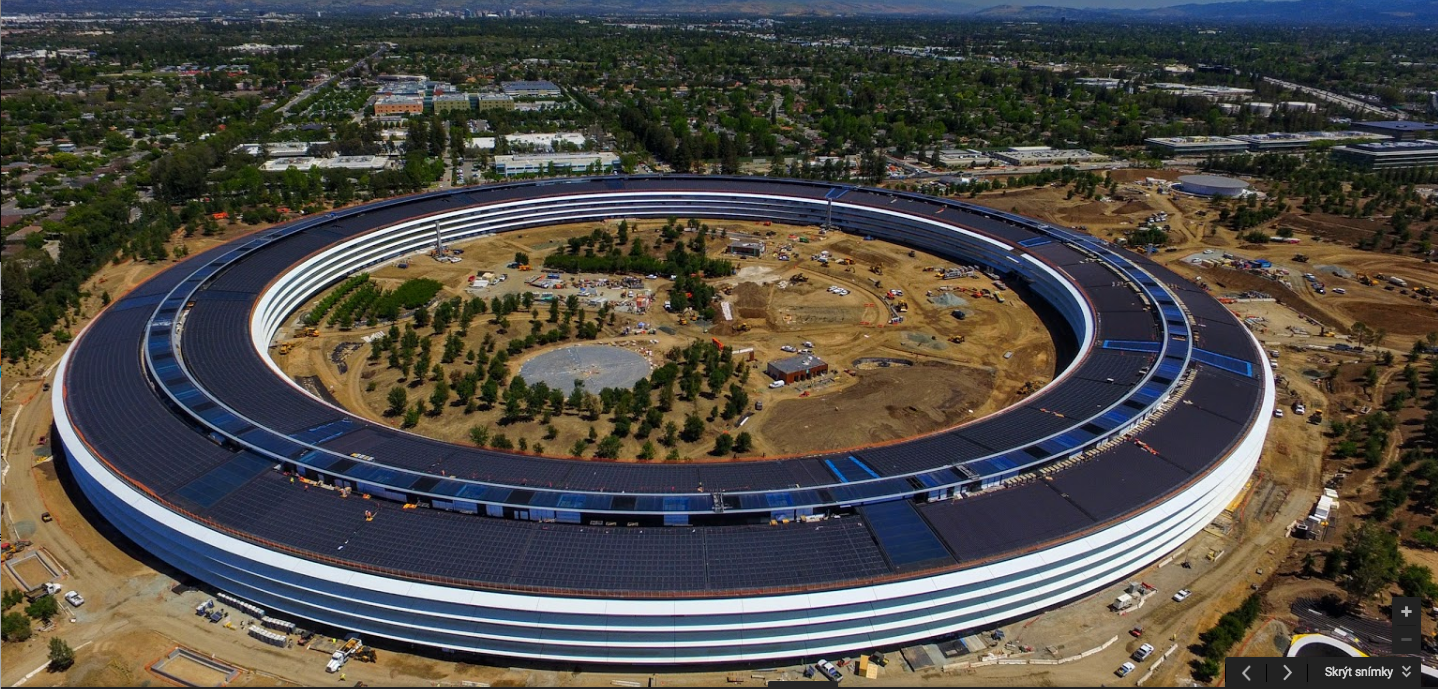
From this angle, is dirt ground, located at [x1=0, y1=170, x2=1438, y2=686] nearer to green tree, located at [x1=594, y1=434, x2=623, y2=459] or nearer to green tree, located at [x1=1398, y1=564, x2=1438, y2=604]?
green tree, located at [x1=1398, y1=564, x2=1438, y2=604]

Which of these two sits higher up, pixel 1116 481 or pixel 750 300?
pixel 750 300

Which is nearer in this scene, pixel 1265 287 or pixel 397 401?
pixel 397 401

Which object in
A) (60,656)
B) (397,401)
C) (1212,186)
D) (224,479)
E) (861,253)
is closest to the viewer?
(60,656)

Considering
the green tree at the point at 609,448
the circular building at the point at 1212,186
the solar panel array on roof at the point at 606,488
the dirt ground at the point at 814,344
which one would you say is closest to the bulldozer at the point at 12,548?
the solar panel array on roof at the point at 606,488

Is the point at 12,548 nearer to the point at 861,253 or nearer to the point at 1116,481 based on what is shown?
the point at 1116,481

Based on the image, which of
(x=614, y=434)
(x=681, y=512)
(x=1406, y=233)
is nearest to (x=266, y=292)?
(x=614, y=434)

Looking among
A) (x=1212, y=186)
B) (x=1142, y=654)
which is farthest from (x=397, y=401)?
(x=1212, y=186)

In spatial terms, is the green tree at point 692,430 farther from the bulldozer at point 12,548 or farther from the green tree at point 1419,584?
the green tree at point 1419,584
